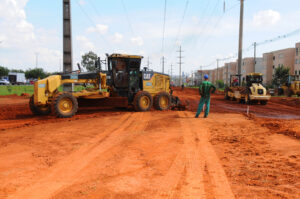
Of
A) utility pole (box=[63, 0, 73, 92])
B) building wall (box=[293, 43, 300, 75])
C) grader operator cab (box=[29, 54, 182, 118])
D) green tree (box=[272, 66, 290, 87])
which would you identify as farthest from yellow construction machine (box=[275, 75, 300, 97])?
building wall (box=[293, 43, 300, 75])

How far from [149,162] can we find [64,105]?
22.6 ft

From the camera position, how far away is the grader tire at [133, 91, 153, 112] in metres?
13.1

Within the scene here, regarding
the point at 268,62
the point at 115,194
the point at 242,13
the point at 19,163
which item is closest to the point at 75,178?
the point at 115,194

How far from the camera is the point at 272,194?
3.70 metres

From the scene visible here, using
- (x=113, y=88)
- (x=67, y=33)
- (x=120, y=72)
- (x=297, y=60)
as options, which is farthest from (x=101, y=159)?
(x=297, y=60)

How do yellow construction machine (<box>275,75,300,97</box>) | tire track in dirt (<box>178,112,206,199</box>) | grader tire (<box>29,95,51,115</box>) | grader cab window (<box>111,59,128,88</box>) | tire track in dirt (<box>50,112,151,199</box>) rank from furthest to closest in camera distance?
yellow construction machine (<box>275,75,300,97</box>), grader cab window (<box>111,59,128,88</box>), grader tire (<box>29,95,51,115</box>), tire track in dirt (<box>50,112,151,199</box>), tire track in dirt (<box>178,112,206,199</box>)

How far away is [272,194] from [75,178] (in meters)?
3.00

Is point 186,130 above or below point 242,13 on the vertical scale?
below

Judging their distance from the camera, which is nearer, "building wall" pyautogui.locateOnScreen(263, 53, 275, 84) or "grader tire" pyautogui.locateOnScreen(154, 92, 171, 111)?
"grader tire" pyautogui.locateOnScreen(154, 92, 171, 111)

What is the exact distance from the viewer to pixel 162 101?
14219 millimetres

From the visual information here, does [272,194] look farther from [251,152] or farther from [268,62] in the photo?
[268,62]

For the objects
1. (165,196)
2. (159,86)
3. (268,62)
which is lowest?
(165,196)

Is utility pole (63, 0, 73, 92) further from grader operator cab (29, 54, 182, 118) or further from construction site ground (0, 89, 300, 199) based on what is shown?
construction site ground (0, 89, 300, 199)

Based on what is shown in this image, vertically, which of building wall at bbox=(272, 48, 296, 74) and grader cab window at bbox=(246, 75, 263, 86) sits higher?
building wall at bbox=(272, 48, 296, 74)
